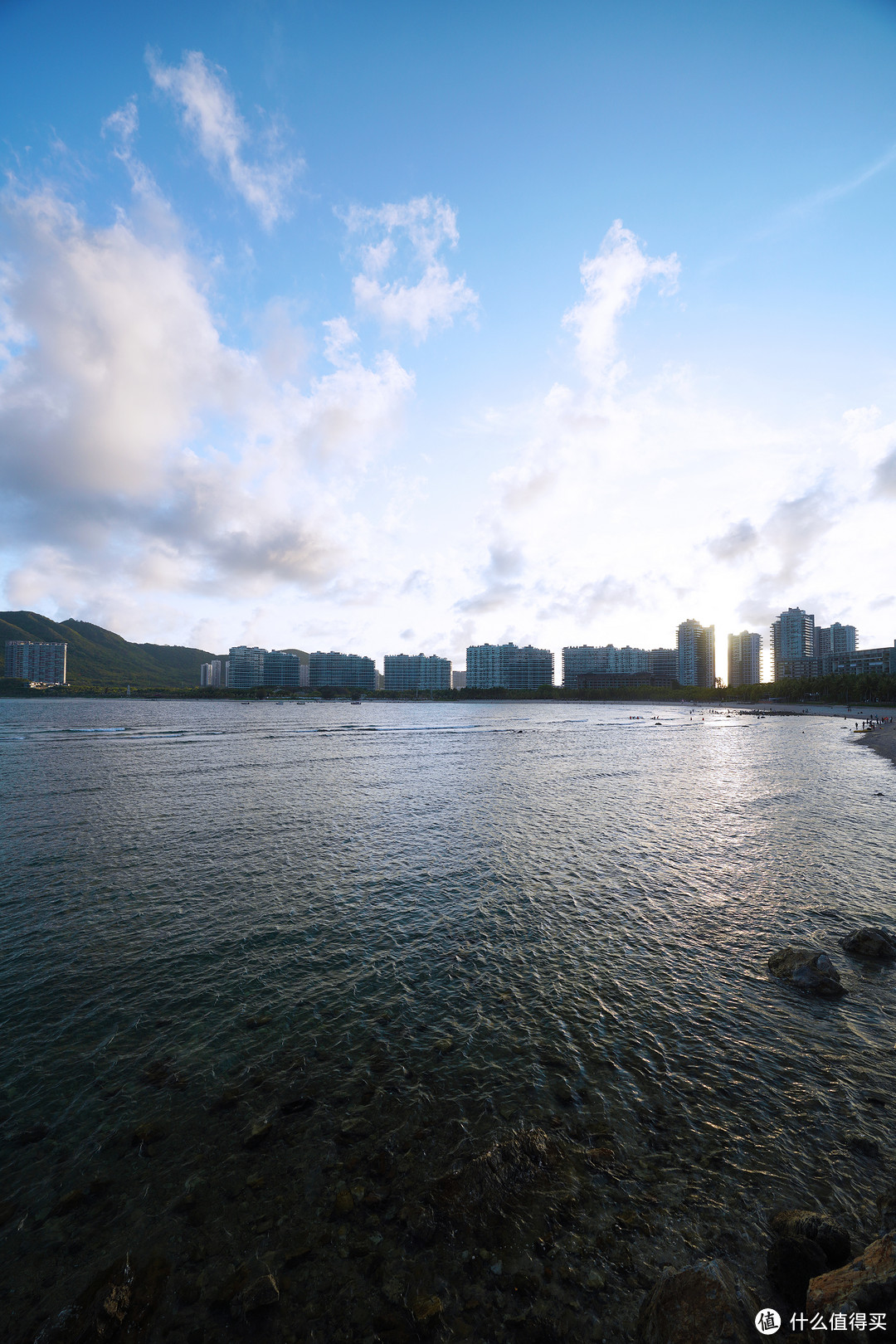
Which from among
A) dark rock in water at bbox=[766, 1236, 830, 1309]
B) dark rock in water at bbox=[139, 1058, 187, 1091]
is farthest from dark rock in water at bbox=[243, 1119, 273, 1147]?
Answer: dark rock in water at bbox=[766, 1236, 830, 1309]

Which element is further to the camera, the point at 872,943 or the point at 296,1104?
the point at 872,943

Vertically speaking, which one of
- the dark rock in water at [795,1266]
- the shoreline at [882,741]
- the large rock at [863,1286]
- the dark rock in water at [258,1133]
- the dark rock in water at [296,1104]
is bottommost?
the shoreline at [882,741]

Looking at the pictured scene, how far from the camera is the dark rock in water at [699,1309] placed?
18.2 ft

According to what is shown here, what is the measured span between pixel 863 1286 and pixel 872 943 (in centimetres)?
1210

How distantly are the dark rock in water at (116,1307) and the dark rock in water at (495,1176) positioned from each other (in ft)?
11.8

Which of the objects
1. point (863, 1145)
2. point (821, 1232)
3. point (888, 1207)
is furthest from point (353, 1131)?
point (863, 1145)

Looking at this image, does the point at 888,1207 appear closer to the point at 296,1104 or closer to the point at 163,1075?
the point at 296,1104

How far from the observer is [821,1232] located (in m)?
6.58

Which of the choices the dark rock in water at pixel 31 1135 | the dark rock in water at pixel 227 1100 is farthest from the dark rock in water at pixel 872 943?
the dark rock in water at pixel 31 1135

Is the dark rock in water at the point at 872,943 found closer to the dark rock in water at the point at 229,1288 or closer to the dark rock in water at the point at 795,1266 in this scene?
the dark rock in water at the point at 795,1266

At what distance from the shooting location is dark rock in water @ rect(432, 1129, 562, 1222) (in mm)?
7543

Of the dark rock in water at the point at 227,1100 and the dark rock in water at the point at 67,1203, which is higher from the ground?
the dark rock in water at the point at 67,1203

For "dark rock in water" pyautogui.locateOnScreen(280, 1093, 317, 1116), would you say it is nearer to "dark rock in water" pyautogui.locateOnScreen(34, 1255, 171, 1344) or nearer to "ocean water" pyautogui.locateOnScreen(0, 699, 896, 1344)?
"ocean water" pyautogui.locateOnScreen(0, 699, 896, 1344)

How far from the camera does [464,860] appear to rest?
23391 millimetres
